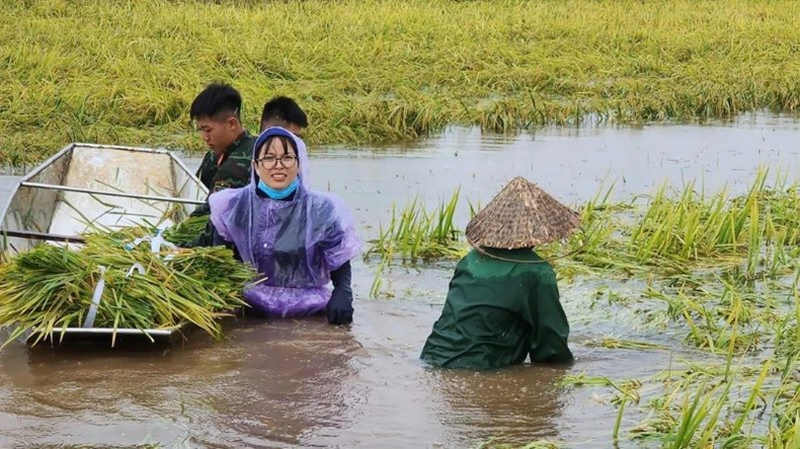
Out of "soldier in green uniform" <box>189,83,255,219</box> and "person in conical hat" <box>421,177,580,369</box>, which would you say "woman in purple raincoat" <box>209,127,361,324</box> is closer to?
"soldier in green uniform" <box>189,83,255,219</box>

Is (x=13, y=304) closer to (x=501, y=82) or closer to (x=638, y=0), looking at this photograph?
(x=501, y=82)

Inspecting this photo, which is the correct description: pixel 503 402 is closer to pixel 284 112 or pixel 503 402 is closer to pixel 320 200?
pixel 320 200

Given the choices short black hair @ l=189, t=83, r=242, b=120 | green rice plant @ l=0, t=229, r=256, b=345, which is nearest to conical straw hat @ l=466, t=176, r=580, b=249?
green rice plant @ l=0, t=229, r=256, b=345

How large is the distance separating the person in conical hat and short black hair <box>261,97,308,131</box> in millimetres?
2006

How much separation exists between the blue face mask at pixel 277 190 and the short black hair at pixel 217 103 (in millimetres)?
760

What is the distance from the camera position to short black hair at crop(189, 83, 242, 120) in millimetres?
6562

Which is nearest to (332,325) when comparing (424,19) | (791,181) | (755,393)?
(755,393)

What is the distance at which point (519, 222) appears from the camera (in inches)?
203

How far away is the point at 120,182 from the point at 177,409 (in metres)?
3.35

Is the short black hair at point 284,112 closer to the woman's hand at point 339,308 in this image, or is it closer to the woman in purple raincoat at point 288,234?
the woman in purple raincoat at point 288,234

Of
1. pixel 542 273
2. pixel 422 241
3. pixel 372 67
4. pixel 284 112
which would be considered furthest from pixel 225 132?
pixel 372 67

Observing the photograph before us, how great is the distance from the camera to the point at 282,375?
18.3 feet

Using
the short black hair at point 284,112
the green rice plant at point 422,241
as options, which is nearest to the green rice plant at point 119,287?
the short black hair at point 284,112

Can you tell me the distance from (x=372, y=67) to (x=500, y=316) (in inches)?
385
